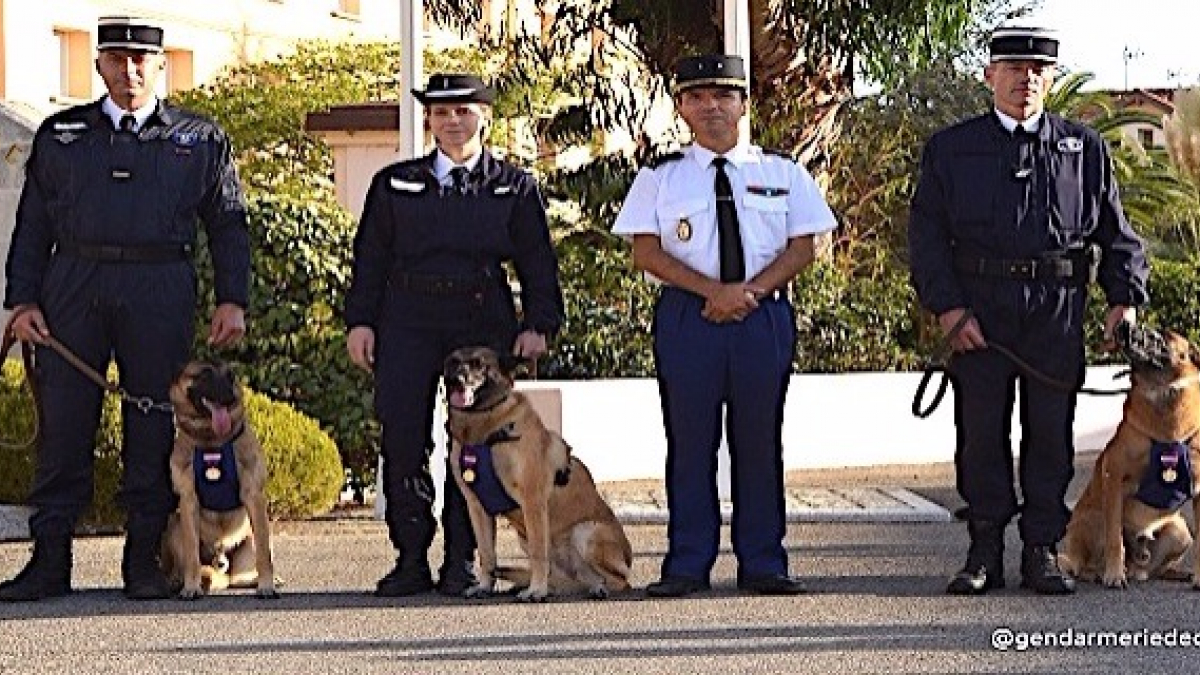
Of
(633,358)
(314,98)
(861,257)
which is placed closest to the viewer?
(633,358)

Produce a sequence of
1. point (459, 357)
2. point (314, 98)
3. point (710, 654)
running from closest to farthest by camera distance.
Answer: point (710, 654)
point (459, 357)
point (314, 98)

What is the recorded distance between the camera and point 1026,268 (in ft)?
28.6

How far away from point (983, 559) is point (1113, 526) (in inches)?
19.6

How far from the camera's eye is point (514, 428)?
8.84 m

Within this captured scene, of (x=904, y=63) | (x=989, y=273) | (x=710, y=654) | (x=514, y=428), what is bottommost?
(x=710, y=654)

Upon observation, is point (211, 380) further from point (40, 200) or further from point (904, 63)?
point (904, 63)

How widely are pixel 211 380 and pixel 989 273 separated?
287 centimetres

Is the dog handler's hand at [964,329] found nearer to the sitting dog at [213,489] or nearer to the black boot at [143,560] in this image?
the sitting dog at [213,489]

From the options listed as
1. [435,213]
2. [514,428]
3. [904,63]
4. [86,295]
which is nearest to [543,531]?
[514,428]

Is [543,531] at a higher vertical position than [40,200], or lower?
lower

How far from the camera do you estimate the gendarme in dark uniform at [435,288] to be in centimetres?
896

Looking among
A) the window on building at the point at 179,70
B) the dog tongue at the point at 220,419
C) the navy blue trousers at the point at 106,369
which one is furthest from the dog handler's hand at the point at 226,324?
the window on building at the point at 179,70

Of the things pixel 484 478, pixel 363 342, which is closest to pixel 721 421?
pixel 484 478

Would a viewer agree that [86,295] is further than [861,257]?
No
